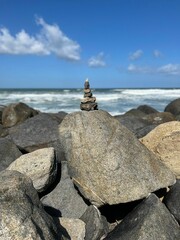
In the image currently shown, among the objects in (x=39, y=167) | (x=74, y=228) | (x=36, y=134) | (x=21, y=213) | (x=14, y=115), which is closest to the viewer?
(x=21, y=213)

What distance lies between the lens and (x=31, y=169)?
5.82 meters

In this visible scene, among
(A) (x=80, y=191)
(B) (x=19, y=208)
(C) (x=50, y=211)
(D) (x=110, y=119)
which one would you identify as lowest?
(C) (x=50, y=211)

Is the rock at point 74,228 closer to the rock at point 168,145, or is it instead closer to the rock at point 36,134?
the rock at point 168,145

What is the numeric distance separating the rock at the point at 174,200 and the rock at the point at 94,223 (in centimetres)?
96

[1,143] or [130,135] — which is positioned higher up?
[130,135]

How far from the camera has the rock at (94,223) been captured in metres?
5.00

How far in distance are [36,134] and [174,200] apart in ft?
18.8

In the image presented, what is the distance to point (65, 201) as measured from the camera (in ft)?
19.6

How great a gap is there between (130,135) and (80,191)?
3.88 ft

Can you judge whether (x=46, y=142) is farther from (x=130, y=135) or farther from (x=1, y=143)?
(x=130, y=135)

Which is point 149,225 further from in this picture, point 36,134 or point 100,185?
point 36,134

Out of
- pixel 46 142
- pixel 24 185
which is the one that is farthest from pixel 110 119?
pixel 46 142

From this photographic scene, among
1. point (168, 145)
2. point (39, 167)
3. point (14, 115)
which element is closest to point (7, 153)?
point (39, 167)

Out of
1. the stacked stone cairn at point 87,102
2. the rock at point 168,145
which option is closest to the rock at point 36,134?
the stacked stone cairn at point 87,102
